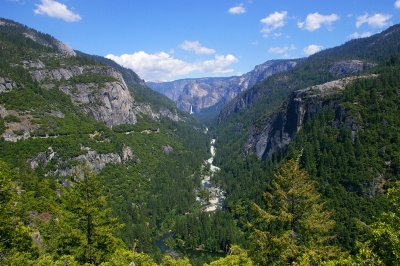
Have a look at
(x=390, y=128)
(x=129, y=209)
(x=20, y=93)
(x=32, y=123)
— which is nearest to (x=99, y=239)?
(x=129, y=209)

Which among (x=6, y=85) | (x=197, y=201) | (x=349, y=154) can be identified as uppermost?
(x=6, y=85)

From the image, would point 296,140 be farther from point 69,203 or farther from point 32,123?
point 69,203

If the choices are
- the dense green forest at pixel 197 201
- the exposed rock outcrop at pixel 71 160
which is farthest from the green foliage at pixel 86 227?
the exposed rock outcrop at pixel 71 160

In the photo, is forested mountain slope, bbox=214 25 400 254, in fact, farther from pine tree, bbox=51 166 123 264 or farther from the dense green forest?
pine tree, bbox=51 166 123 264

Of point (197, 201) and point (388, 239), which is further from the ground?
point (388, 239)

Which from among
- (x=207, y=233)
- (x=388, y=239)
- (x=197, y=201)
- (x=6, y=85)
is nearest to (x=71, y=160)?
(x=6, y=85)

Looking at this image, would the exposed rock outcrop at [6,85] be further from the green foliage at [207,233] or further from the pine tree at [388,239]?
the pine tree at [388,239]

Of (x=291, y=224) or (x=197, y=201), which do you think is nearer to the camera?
(x=291, y=224)

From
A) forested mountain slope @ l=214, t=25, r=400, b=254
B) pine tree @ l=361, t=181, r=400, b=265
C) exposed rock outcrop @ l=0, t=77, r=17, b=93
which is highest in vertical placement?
exposed rock outcrop @ l=0, t=77, r=17, b=93

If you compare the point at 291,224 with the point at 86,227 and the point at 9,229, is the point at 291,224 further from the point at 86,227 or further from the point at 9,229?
the point at 9,229

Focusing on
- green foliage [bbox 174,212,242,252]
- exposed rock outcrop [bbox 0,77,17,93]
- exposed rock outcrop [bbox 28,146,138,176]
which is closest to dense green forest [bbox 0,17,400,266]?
green foliage [bbox 174,212,242,252]
